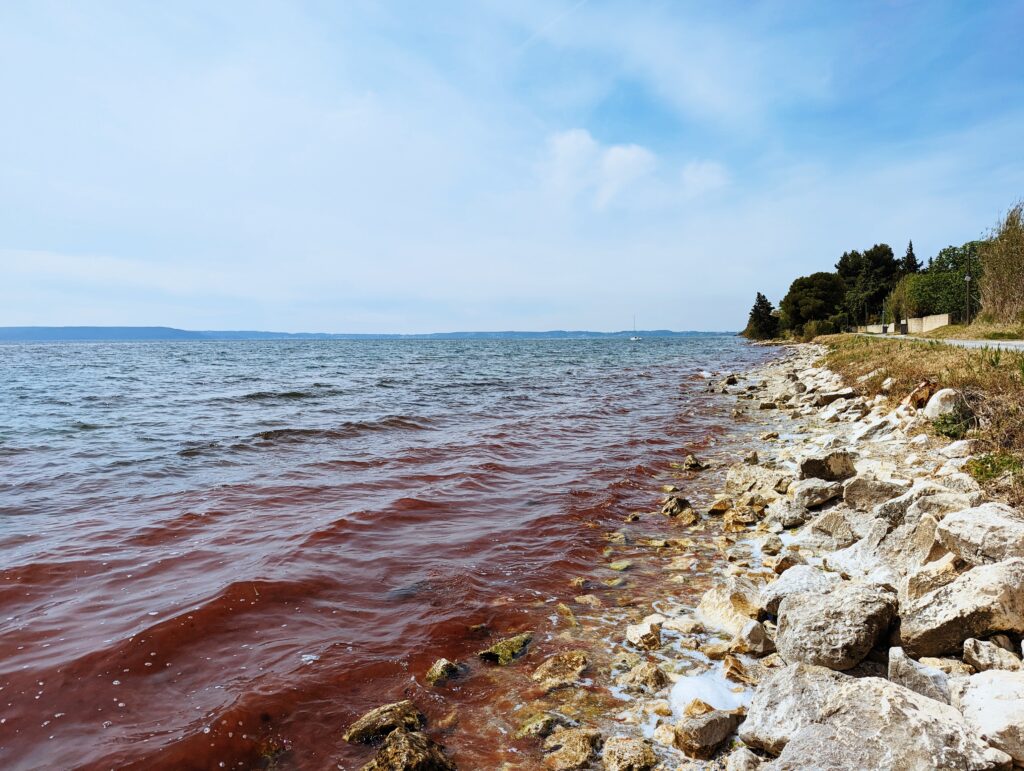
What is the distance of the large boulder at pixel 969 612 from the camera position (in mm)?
3613

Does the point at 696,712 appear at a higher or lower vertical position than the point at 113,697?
higher

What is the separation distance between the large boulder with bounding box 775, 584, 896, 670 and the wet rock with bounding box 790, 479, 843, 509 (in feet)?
11.7

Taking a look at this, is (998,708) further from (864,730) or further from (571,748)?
(571,748)

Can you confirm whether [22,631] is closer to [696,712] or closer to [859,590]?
[696,712]

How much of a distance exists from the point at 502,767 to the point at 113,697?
3362mm

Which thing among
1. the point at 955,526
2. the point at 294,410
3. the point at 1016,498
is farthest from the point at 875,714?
the point at 294,410

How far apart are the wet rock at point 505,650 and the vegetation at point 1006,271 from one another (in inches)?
1753

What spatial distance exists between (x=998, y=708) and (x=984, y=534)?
1.91 m

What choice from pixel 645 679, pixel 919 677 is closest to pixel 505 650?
pixel 645 679

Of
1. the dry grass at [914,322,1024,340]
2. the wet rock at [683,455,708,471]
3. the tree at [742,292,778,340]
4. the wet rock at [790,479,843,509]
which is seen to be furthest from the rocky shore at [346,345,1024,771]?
the tree at [742,292,778,340]

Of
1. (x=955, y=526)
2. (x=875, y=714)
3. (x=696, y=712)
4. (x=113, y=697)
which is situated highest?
(x=955, y=526)

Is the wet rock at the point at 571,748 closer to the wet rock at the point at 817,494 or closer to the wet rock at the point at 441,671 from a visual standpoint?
the wet rock at the point at 441,671

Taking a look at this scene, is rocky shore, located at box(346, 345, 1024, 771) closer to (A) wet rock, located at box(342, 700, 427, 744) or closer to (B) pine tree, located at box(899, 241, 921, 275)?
(A) wet rock, located at box(342, 700, 427, 744)

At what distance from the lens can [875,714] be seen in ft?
9.16
